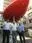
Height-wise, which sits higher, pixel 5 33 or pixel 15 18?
pixel 15 18

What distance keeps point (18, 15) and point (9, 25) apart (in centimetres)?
12

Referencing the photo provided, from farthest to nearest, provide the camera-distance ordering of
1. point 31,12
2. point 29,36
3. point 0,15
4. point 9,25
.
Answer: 1. point 31,12
2. point 29,36
3. point 0,15
4. point 9,25

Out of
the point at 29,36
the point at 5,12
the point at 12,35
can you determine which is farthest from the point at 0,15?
the point at 29,36

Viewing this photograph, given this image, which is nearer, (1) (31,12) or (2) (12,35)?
(2) (12,35)

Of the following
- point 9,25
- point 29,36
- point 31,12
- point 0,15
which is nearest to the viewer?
point 9,25

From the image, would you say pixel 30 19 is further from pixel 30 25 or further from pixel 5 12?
pixel 5 12

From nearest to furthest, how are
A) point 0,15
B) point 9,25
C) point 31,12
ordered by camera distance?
point 9,25 < point 0,15 < point 31,12

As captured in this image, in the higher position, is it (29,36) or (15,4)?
(15,4)

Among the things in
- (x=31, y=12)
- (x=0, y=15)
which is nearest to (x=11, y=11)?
(x=0, y=15)

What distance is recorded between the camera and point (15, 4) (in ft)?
2.43

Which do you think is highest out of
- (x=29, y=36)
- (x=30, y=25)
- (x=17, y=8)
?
→ (x=17, y=8)

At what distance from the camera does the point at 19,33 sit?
31.3 inches

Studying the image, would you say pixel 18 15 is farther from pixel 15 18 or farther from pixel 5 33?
pixel 5 33

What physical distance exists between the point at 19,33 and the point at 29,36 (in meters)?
0.29
